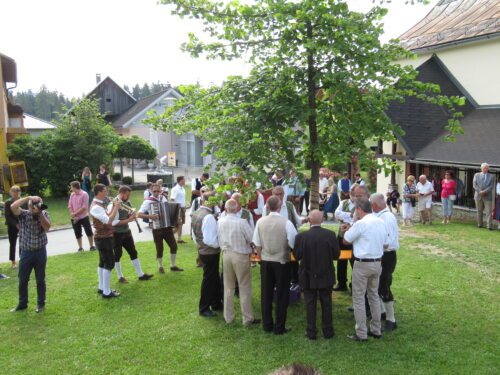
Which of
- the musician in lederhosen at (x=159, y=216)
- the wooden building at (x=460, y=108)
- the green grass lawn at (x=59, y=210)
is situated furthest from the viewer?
the green grass lawn at (x=59, y=210)

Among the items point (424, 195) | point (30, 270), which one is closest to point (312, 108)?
point (30, 270)

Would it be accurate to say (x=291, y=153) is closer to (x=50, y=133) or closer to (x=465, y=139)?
(x=465, y=139)

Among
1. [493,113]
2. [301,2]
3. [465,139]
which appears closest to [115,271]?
[301,2]

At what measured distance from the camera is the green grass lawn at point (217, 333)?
18.3 ft

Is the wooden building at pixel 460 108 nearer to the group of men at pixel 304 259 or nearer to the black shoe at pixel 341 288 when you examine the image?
the black shoe at pixel 341 288

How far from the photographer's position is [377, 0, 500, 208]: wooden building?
15758mm

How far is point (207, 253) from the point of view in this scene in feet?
23.7

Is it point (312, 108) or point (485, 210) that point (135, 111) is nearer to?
point (485, 210)

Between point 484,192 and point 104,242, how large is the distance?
10780 mm

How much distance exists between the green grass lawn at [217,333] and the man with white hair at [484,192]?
4.66 m

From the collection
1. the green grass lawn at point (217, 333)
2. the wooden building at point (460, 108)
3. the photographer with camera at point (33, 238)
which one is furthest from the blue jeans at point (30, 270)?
the wooden building at point (460, 108)

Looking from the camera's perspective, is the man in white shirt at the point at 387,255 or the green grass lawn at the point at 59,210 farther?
the green grass lawn at the point at 59,210

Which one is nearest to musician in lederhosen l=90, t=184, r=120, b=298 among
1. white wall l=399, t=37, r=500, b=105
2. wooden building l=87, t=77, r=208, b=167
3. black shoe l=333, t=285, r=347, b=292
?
black shoe l=333, t=285, r=347, b=292

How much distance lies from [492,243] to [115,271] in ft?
30.3
